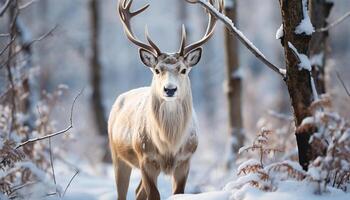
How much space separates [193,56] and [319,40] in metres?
1.99

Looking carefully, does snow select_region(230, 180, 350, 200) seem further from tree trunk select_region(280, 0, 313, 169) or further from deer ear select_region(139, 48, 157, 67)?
deer ear select_region(139, 48, 157, 67)

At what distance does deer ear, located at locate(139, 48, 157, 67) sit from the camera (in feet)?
21.1

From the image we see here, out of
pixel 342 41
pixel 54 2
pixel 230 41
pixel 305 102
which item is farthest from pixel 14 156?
pixel 342 41

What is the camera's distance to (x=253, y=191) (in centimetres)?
455

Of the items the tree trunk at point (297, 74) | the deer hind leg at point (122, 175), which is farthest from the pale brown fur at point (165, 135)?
the tree trunk at point (297, 74)

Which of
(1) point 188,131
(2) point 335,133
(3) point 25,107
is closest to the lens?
(2) point 335,133

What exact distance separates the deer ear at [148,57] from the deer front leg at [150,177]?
100 centimetres

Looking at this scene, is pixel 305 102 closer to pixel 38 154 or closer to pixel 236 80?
pixel 38 154

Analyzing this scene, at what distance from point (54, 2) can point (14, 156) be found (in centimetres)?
3202

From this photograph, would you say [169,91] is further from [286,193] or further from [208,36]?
[286,193]

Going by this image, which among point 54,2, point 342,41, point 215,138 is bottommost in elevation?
point 215,138

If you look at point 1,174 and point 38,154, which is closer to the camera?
point 1,174

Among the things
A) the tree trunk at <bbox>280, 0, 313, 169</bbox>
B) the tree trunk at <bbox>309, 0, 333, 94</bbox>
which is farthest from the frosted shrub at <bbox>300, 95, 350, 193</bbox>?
the tree trunk at <bbox>309, 0, 333, 94</bbox>

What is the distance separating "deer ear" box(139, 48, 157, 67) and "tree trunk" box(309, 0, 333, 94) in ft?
6.34
